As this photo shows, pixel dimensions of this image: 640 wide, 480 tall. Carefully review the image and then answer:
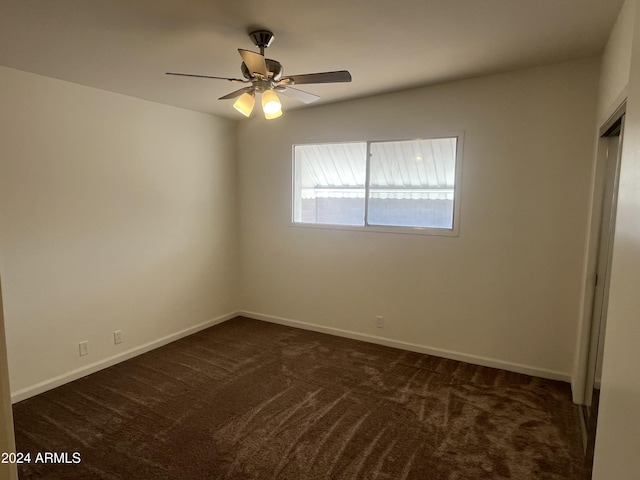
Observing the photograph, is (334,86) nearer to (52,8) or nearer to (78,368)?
(52,8)

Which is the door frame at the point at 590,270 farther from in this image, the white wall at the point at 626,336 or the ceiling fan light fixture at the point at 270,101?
the ceiling fan light fixture at the point at 270,101

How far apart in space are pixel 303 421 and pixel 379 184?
2.45m

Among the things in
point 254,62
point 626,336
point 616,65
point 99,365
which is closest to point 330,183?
point 254,62

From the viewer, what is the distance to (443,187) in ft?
11.9

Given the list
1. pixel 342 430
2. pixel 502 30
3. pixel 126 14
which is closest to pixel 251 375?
pixel 342 430

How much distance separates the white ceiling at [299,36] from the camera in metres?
2.00

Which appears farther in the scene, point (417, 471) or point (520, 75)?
point (520, 75)

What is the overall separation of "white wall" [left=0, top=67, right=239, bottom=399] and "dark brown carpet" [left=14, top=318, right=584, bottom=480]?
16.7 inches

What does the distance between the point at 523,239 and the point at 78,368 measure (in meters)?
4.09

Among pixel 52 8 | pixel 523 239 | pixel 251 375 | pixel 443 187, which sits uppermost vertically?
pixel 52 8

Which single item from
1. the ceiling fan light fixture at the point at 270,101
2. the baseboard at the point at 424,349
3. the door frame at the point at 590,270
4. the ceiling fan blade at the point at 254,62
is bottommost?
the baseboard at the point at 424,349

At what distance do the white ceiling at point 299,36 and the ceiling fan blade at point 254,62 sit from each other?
26cm

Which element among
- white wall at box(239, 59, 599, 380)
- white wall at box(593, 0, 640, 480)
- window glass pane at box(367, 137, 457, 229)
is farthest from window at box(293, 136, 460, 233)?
white wall at box(593, 0, 640, 480)

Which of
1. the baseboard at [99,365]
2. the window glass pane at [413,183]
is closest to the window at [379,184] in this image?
the window glass pane at [413,183]
